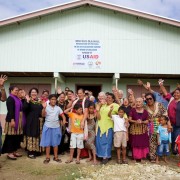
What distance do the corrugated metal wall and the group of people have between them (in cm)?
494

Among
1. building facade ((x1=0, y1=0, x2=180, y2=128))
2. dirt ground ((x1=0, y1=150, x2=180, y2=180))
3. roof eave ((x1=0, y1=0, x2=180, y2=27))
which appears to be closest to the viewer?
dirt ground ((x1=0, y1=150, x2=180, y2=180))

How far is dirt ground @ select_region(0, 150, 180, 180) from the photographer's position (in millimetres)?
4902

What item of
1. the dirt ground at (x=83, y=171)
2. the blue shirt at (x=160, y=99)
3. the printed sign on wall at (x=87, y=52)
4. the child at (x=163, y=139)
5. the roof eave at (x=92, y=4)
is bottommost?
the dirt ground at (x=83, y=171)

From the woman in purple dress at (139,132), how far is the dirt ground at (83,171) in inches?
10.5

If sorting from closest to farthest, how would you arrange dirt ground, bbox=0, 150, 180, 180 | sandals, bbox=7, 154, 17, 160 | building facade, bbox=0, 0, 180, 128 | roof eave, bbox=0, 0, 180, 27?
dirt ground, bbox=0, 150, 180, 180, sandals, bbox=7, 154, 17, 160, roof eave, bbox=0, 0, 180, 27, building facade, bbox=0, 0, 180, 128

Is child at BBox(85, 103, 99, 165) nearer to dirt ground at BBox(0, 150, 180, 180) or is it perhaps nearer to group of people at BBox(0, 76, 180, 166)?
group of people at BBox(0, 76, 180, 166)

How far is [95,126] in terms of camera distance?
6.29m

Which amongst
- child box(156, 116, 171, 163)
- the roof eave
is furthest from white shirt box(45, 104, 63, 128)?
the roof eave

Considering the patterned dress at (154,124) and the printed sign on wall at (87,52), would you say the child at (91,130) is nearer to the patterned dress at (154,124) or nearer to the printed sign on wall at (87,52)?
the patterned dress at (154,124)

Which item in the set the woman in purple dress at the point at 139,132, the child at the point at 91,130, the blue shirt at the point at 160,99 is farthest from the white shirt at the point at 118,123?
the blue shirt at the point at 160,99

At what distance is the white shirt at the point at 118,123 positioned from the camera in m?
5.97

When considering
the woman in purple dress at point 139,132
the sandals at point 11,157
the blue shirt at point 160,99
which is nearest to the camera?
the woman in purple dress at point 139,132

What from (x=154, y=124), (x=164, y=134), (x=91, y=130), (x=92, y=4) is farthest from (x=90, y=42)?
(x=164, y=134)

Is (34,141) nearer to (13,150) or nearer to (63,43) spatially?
(13,150)
